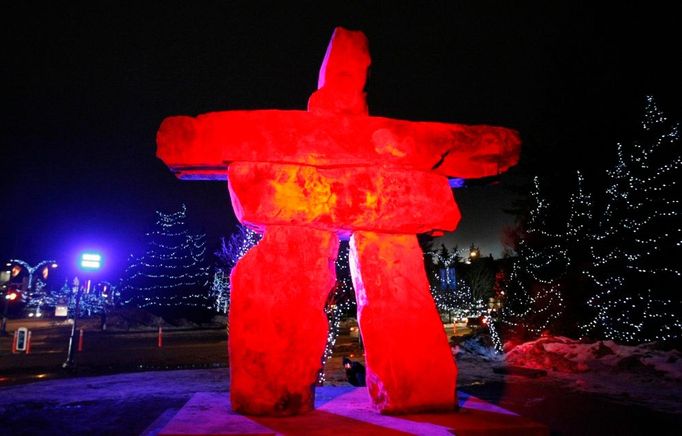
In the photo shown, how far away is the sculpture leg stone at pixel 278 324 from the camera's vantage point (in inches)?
149

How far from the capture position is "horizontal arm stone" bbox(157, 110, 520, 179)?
4109 mm

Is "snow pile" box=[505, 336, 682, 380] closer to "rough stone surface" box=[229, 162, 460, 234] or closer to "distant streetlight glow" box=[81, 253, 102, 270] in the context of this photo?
"rough stone surface" box=[229, 162, 460, 234]

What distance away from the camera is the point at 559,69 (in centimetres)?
2022

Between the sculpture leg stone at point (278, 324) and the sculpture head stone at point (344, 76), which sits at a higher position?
the sculpture head stone at point (344, 76)

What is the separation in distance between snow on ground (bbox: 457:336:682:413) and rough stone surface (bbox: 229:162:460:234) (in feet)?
18.1

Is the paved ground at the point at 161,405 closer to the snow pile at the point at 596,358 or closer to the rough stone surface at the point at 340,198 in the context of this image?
the snow pile at the point at 596,358

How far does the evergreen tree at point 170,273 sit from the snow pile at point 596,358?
71.6ft

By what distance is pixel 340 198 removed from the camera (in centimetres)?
417

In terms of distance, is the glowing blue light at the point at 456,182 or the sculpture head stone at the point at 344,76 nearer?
the sculpture head stone at the point at 344,76

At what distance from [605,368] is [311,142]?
998 cm

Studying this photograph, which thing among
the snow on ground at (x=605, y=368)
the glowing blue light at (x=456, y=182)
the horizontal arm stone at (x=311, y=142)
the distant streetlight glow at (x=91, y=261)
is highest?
the distant streetlight glow at (x=91, y=261)

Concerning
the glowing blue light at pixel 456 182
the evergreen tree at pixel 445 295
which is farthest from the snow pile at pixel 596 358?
the evergreen tree at pixel 445 295

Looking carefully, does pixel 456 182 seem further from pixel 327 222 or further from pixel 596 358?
pixel 596 358

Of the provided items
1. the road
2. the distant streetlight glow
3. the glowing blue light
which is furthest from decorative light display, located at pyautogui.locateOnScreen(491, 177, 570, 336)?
the distant streetlight glow
